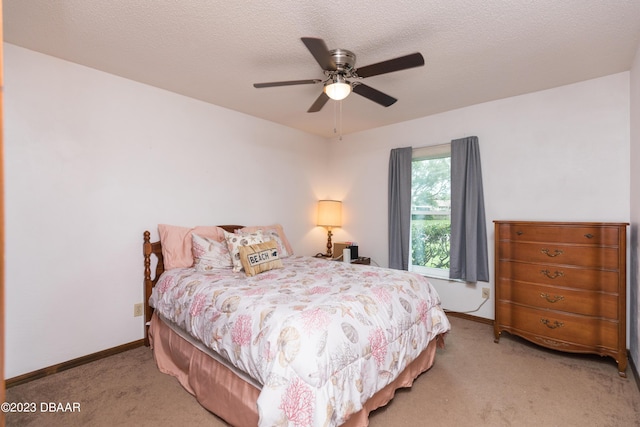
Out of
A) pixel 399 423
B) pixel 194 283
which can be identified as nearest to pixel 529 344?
pixel 399 423

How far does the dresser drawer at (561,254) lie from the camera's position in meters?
2.35

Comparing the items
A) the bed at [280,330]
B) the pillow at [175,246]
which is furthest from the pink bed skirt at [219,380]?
the pillow at [175,246]

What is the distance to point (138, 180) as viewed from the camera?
2814mm

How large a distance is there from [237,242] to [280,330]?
1.44 m

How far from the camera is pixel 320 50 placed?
1.76 meters

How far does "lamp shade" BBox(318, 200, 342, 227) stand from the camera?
4.42 meters

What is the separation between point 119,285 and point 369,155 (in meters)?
3.30

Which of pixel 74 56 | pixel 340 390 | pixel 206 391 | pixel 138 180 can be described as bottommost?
pixel 206 391

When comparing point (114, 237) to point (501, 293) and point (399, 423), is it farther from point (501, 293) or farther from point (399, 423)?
point (501, 293)

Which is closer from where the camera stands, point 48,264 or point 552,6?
point 552,6

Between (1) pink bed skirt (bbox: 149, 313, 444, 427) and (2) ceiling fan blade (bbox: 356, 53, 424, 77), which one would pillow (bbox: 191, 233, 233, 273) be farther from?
(2) ceiling fan blade (bbox: 356, 53, 424, 77)

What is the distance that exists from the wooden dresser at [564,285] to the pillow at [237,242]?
89.6 inches

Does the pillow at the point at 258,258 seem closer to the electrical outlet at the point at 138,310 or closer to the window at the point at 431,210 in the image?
the electrical outlet at the point at 138,310

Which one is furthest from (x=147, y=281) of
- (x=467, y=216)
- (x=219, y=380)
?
(x=467, y=216)
